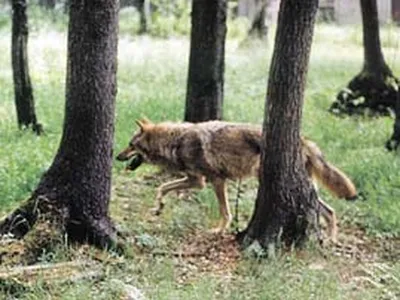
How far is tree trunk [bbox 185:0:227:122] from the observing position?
10461 millimetres

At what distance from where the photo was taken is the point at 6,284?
19.1 ft

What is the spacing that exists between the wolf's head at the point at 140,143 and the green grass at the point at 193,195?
42cm

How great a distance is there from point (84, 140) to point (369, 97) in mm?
9534

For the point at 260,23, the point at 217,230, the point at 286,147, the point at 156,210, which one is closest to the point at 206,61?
Answer: the point at 156,210

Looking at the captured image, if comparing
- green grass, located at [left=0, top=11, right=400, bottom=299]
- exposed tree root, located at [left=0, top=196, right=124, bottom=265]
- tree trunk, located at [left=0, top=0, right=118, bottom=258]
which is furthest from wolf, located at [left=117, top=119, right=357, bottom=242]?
tree trunk, located at [left=0, top=0, right=118, bottom=258]

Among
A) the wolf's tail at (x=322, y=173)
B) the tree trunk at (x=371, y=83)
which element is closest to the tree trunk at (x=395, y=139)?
the tree trunk at (x=371, y=83)

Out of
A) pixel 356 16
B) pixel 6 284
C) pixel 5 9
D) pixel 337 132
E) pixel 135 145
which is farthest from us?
pixel 356 16

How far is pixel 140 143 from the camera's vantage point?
878cm

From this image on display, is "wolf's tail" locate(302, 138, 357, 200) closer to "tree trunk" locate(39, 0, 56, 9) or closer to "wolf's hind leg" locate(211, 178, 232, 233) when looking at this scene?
"wolf's hind leg" locate(211, 178, 232, 233)

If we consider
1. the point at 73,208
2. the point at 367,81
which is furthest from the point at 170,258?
the point at 367,81

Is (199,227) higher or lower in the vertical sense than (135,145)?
lower

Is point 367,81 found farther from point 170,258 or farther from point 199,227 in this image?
point 170,258

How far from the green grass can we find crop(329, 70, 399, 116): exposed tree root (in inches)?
17.0

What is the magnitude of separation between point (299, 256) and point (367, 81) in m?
8.96
